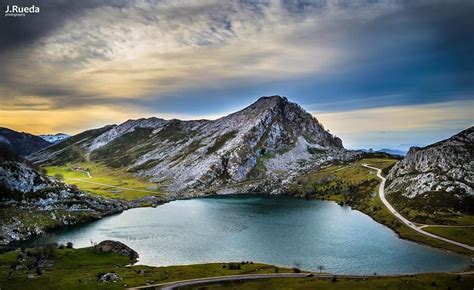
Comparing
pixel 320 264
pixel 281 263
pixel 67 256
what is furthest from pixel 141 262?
pixel 320 264

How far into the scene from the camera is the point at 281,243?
→ 14988cm

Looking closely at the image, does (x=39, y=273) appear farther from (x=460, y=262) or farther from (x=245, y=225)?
(x=460, y=262)

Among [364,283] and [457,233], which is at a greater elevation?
[457,233]

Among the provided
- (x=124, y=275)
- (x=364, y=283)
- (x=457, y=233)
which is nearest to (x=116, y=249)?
(x=124, y=275)

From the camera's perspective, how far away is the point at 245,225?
7303 inches

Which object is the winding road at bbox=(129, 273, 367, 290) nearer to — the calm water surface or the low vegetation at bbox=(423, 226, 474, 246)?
the calm water surface

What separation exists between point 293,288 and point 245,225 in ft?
316

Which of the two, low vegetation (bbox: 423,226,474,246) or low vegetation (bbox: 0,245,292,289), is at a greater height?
low vegetation (bbox: 423,226,474,246)

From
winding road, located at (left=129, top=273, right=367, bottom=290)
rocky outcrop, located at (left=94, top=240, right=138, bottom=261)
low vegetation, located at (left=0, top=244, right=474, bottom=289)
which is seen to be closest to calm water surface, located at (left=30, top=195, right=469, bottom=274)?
rocky outcrop, located at (left=94, top=240, right=138, bottom=261)

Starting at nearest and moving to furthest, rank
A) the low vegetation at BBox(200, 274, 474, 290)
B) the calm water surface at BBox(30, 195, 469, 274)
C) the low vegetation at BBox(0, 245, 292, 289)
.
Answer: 1. the low vegetation at BBox(200, 274, 474, 290)
2. the low vegetation at BBox(0, 245, 292, 289)
3. the calm water surface at BBox(30, 195, 469, 274)

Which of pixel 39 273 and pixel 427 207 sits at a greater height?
pixel 427 207

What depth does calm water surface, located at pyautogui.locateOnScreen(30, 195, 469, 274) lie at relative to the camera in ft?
408

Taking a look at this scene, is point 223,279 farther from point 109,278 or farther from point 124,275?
point 109,278

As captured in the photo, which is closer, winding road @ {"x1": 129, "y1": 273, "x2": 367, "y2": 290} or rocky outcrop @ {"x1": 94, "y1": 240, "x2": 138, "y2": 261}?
winding road @ {"x1": 129, "y1": 273, "x2": 367, "y2": 290}
